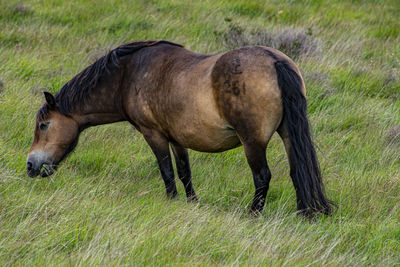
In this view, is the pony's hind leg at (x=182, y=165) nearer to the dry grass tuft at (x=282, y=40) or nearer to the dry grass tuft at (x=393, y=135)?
the dry grass tuft at (x=393, y=135)

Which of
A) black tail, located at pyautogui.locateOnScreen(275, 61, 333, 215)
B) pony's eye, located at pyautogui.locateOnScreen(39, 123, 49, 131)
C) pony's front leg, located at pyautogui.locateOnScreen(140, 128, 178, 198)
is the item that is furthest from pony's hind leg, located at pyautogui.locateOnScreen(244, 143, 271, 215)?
pony's eye, located at pyautogui.locateOnScreen(39, 123, 49, 131)

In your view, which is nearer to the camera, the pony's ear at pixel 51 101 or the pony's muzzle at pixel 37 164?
the pony's muzzle at pixel 37 164

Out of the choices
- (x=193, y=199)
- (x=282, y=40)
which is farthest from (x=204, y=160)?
(x=282, y=40)

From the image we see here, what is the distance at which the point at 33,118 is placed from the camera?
20.9ft

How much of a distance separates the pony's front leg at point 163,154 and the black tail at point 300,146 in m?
1.23

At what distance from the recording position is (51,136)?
208 inches

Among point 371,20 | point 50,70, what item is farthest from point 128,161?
point 371,20

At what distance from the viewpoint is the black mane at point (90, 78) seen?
5.20 metres

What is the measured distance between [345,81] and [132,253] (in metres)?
5.21

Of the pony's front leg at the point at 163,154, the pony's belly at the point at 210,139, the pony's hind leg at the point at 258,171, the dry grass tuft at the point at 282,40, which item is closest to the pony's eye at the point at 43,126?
the pony's front leg at the point at 163,154

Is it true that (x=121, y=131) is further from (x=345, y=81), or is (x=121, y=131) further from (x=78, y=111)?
(x=345, y=81)

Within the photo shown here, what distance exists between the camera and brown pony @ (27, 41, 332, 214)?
13.6ft

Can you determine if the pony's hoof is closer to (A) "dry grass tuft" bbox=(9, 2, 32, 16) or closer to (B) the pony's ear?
(B) the pony's ear

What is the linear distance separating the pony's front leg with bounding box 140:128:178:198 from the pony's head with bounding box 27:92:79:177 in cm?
85
